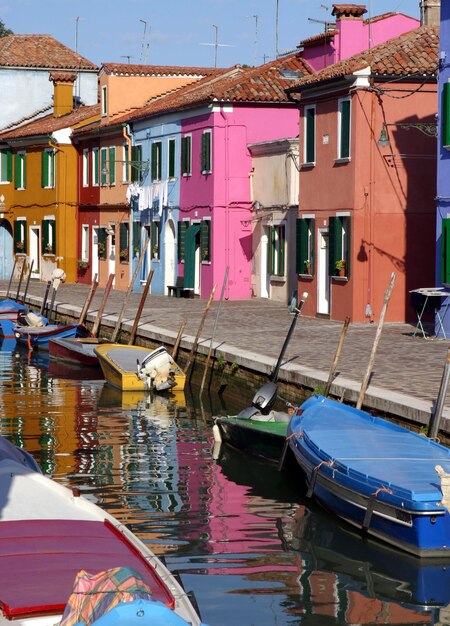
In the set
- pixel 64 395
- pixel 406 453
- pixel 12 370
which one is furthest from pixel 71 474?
pixel 12 370

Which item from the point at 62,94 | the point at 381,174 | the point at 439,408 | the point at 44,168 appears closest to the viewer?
the point at 439,408

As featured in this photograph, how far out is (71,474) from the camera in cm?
1695

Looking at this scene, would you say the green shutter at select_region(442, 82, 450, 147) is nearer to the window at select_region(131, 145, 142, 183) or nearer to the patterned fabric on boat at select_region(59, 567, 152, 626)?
the patterned fabric on boat at select_region(59, 567, 152, 626)

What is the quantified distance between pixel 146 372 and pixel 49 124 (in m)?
31.2

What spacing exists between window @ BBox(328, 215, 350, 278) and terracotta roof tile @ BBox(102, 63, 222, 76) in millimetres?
18469

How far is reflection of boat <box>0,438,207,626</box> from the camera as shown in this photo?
7324 millimetres

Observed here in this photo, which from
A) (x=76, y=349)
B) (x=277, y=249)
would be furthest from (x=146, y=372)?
(x=277, y=249)

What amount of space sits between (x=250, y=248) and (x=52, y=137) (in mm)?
15461

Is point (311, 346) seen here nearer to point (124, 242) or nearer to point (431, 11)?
point (431, 11)

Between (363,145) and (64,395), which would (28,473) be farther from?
(363,145)

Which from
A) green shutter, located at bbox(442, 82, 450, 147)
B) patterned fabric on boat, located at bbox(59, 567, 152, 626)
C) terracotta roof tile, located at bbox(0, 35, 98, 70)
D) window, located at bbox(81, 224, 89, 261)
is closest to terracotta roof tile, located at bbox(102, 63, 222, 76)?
window, located at bbox(81, 224, 89, 261)

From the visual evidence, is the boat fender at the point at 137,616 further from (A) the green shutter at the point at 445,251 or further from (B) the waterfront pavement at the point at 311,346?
(A) the green shutter at the point at 445,251

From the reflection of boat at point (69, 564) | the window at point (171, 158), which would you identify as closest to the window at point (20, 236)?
the window at point (171, 158)

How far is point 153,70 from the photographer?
47281mm
